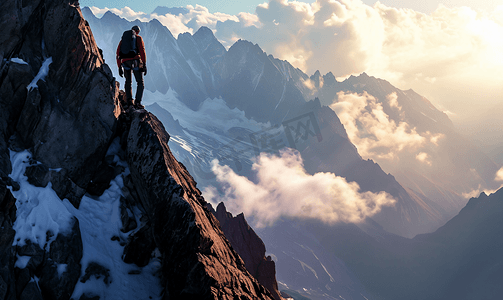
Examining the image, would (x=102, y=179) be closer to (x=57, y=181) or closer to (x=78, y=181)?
(x=78, y=181)

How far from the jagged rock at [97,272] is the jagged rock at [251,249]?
58.2 meters

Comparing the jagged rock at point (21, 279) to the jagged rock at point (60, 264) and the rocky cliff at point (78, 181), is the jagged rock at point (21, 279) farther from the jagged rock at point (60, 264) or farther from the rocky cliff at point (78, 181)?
the jagged rock at point (60, 264)

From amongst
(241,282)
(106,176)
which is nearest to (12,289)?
(106,176)

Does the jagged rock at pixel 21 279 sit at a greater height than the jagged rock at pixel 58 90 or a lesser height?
lesser

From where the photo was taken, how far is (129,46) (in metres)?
20.5

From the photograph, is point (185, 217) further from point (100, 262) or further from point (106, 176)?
point (106, 176)

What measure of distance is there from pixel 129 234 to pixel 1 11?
14274 mm

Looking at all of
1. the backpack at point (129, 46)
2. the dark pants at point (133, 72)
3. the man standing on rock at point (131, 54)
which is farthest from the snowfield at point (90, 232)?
the backpack at point (129, 46)

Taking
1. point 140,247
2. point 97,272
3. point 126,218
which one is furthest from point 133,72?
point 97,272

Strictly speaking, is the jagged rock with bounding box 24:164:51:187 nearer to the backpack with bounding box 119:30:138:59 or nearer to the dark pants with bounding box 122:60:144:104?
the dark pants with bounding box 122:60:144:104

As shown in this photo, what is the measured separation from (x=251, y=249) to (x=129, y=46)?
81321 millimetres

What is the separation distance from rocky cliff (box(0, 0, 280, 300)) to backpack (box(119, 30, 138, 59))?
176cm

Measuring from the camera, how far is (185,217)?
1683 centimetres

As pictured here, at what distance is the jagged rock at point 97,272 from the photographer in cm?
1552
